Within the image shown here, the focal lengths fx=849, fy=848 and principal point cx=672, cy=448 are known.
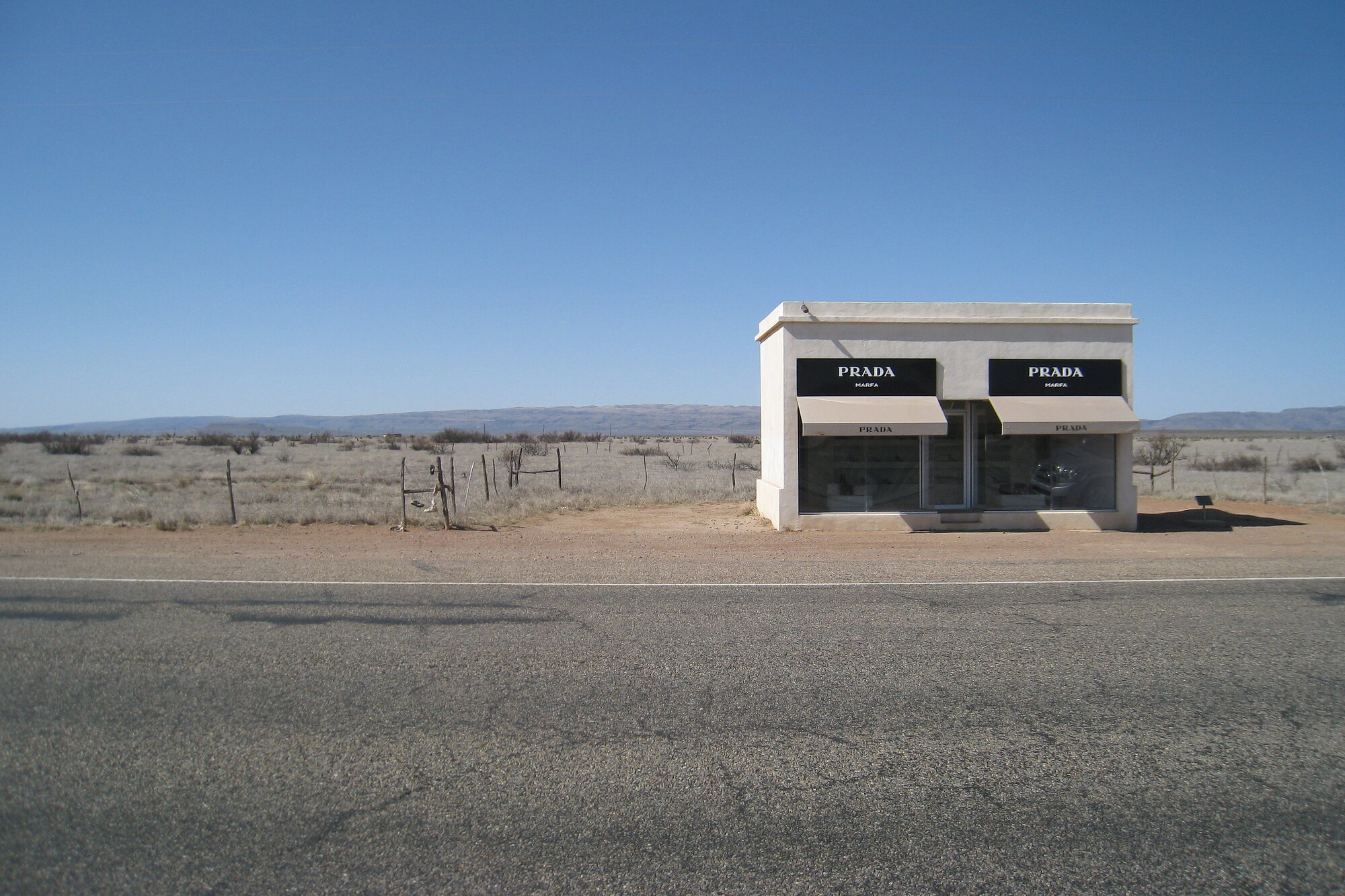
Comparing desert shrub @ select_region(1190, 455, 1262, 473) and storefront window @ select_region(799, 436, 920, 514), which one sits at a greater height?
storefront window @ select_region(799, 436, 920, 514)

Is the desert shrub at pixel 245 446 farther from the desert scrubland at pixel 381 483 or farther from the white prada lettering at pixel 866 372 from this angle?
the white prada lettering at pixel 866 372

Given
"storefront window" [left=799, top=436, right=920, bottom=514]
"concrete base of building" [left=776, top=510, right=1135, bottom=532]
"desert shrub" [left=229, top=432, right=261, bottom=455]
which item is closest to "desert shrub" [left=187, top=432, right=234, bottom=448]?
"desert shrub" [left=229, top=432, right=261, bottom=455]

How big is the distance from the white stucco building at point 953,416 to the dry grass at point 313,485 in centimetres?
677

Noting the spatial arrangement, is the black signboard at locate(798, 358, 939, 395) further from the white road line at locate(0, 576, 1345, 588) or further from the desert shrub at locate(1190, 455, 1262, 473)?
the desert shrub at locate(1190, 455, 1262, 473)

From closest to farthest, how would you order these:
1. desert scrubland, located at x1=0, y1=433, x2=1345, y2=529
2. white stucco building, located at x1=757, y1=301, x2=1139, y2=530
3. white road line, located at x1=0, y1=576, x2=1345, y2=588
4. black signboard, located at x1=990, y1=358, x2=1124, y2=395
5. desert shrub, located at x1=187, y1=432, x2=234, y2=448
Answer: white road line, located at x1=0, y1=576, x2=1345, y2=588
white stucco building, located at x1=757, y1=301, x2=1139, y2=530
black signboard, located at x1=990, y1=358, x2=1124, y2=395
desert scrubland, located at x1=0, y1=433, x2=1345, y2=529
desert shrub, located at x1=187, y1=432, x2=234, y2=448

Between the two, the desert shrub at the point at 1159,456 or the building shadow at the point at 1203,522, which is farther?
the desert shrub at the point at 1159,456

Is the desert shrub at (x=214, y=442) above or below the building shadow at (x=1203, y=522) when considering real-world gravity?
above

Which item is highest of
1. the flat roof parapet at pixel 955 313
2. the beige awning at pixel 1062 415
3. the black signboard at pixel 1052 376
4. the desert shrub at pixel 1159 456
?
the flat roof parapet at pixel 955 313

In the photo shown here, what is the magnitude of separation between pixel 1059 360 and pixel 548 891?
16.9 meters

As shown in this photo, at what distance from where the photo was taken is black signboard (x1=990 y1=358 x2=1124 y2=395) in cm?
1752

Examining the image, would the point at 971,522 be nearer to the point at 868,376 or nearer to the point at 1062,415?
the point at 1062,415

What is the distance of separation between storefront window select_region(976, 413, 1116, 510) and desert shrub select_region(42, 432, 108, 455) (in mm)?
53429

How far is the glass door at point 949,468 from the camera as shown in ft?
58.6

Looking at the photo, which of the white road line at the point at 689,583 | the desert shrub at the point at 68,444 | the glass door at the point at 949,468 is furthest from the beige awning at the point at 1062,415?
the desert shrub at the point at 68,444
